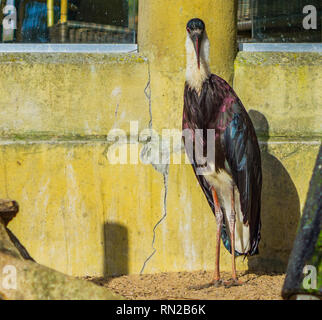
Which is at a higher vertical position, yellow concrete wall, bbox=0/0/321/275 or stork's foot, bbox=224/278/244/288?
yellow concrete wall, bbox=0/0/321/275

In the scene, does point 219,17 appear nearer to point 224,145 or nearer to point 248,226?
point 224,145

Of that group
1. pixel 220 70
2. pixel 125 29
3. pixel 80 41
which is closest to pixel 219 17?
pixel 220 70

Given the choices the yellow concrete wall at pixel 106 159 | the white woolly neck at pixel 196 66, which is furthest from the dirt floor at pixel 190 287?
the white woolly neck at pixel 196 66

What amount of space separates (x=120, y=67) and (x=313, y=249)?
3.70m

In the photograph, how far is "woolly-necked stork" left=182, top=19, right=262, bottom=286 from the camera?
17.1ft

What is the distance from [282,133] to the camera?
5867 millimetres

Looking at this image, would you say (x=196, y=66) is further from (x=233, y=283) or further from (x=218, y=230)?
(x=233, y=283)

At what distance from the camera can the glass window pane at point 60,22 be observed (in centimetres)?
605

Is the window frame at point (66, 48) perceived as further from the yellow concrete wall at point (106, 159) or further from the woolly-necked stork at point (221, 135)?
the woolly-necked stork at point (221, 135)

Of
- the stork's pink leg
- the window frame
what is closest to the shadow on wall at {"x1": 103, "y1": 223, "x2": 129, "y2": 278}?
the stork's pink leg

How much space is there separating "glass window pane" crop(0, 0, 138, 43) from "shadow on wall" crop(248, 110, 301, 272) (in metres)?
1.48

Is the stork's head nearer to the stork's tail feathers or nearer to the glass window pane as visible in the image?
the glass window pane

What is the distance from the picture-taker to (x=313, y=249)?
235 cm

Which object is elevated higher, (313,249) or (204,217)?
(313,249)
